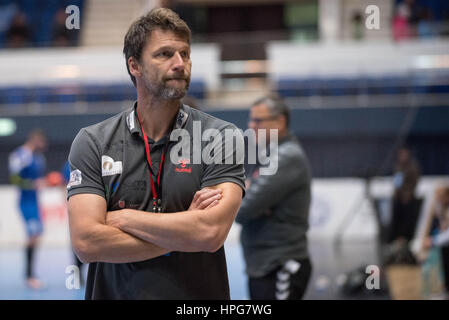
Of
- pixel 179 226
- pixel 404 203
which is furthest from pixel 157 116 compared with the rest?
pixel 404 203

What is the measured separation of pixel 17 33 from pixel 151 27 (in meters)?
11.8

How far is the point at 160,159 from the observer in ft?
7.50

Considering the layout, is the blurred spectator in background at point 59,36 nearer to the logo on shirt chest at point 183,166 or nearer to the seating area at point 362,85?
the seating area at point 362,85

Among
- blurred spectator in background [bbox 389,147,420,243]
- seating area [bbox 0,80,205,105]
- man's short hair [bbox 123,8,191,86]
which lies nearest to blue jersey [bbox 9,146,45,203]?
seating area [bbox 0,80,205,105]

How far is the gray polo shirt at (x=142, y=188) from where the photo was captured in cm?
222

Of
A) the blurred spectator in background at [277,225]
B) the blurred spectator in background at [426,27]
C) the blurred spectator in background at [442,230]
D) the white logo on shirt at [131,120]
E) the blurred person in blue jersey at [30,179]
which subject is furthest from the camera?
the blurred spectator in background at [426,27]

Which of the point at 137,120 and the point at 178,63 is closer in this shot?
the point at 178,63

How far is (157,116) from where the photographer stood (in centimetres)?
235

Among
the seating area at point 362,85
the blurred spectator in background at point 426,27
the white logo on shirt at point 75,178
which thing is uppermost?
the blurred spectator in background at point 426,27

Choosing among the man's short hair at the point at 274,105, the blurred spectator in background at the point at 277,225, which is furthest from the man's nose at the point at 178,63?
the man's short hair at the point at 274,105

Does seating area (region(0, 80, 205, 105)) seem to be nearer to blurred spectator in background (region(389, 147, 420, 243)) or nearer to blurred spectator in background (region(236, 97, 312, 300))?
blurred spectator in background (region(389, 147, 420, 243))

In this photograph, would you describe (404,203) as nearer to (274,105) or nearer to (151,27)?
(274,105)

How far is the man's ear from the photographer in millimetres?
2308

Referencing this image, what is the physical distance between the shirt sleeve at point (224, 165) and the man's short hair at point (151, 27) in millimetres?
→ 425
